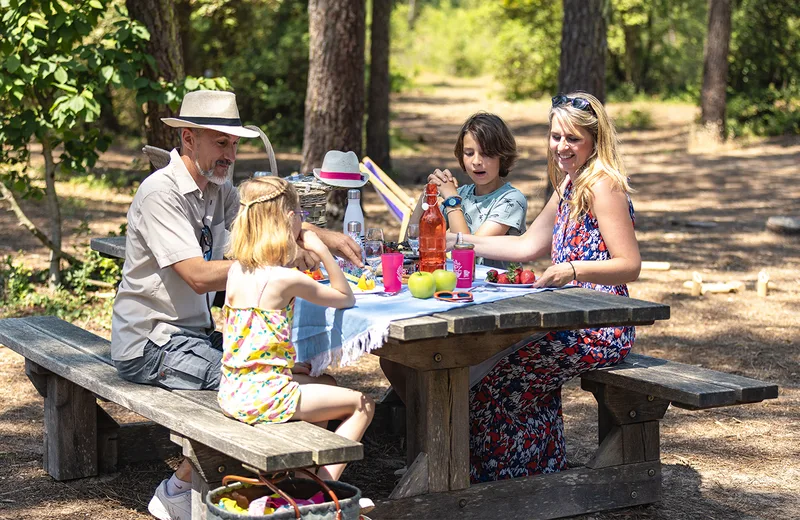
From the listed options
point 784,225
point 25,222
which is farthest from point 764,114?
point 25,222

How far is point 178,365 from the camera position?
3.96m

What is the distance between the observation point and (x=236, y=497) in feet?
10.7

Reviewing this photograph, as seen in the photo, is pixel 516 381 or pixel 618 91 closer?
pixel 516 381

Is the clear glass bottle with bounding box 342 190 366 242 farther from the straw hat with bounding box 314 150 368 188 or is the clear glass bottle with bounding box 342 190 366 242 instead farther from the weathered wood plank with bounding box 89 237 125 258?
the weathered wood plank with bounding box 89 237 125 258

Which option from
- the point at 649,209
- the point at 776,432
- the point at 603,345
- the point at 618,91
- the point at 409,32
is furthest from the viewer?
the point at 409,32

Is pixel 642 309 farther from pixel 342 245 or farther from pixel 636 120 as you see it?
pixel 636 120

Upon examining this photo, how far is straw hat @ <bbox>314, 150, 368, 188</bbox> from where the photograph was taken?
459 cm

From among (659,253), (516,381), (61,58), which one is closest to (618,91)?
(659,253)

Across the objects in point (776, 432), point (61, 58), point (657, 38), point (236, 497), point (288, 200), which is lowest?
point (776, 432)

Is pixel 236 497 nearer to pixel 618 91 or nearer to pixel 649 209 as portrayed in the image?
pixel 649 209

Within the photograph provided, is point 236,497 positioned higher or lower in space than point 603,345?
lower

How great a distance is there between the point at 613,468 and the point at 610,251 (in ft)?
2.91

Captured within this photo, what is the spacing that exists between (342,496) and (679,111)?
2242 centimetres

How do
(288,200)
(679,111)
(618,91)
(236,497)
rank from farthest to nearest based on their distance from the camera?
(618,91)
(679,111)
(288,200)
(236,497)
